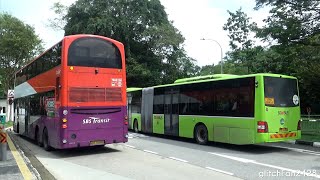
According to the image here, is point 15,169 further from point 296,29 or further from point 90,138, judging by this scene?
point 296,29

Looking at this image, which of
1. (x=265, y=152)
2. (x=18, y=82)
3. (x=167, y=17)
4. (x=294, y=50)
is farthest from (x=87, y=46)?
(x=167, y=17)

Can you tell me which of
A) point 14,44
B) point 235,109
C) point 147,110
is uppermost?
point 14,44

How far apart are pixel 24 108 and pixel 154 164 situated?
11.2 m

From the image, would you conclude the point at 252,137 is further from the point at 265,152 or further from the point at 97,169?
the point at 97,169

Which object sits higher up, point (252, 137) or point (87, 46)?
point (87, 46)

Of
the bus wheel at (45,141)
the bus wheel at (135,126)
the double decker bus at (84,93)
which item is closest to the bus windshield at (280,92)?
the double decker bus at (84,93)

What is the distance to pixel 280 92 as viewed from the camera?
46.5ft

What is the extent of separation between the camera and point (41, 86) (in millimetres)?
16281

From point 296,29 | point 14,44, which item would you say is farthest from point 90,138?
point 14,44

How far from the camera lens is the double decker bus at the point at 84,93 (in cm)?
1336

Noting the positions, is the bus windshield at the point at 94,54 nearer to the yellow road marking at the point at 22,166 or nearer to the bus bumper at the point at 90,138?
the bus bumper at the point at 90,138

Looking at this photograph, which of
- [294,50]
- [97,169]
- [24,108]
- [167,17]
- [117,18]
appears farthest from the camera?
[167,17]

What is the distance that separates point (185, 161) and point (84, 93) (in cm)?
437

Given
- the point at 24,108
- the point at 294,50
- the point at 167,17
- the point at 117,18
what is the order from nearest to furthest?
the point at 24,108 < the point at 294,50 < the point at 117,18 < the point at 167,17
